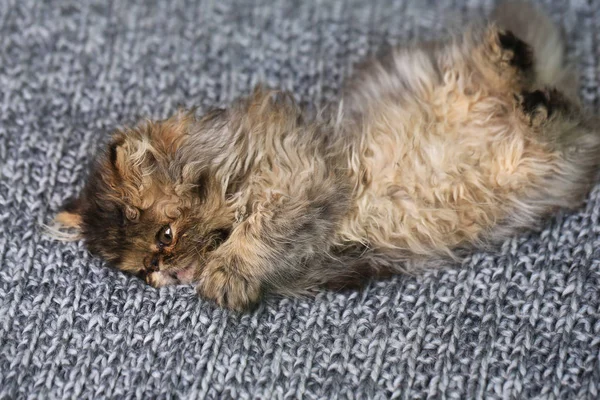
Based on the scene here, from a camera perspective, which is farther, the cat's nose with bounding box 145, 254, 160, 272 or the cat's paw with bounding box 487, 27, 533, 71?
the cat's paw with bounding box 487, 27, 533, 71

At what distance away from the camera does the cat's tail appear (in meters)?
1.76

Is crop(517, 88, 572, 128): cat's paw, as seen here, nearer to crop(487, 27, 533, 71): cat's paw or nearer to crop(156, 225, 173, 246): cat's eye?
crop(487, 27, 533, 71): cat's paw

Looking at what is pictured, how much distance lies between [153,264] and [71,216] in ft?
0.81

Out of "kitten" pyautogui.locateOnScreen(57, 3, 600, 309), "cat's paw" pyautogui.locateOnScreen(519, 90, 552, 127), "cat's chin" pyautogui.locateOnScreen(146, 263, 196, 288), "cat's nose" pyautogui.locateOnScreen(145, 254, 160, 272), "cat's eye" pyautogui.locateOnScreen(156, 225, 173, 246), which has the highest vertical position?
"cat's paw" pyautogui.locateOnScreen(519, 90, 552, 127)

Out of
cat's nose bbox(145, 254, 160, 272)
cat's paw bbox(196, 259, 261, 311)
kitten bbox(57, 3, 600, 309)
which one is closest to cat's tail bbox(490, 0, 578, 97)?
kitten bbox(57, 3, 600, 309)

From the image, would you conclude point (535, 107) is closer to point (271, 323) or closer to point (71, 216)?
point (271, 323)

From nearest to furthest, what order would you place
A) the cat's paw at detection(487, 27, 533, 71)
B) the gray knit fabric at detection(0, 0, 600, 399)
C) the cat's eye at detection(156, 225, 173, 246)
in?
the gray knit fabric at detection(0, 0, 600, 399)
the cat's eye at detection(156, 225, 173, 246)
the cat's paw at detection(487, 27, 533, 71)

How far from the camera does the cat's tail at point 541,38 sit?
5.79 ft

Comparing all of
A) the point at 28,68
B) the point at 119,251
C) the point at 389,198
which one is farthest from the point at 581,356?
the point at 28,68

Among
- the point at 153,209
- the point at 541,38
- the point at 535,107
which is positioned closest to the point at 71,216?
Result: the point at 153,209

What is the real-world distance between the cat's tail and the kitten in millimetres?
33

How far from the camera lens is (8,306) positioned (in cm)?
153

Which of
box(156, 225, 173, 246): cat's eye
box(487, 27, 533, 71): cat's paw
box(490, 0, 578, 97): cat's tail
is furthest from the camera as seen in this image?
box(490, 0, 578, 97): cat's tail

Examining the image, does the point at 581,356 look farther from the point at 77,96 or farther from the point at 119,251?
the point at 77,96
